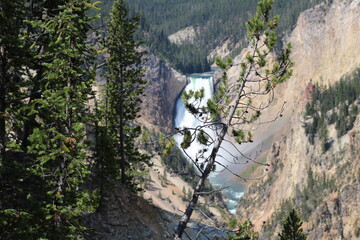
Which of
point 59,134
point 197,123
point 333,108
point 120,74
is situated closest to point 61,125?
point 59,134

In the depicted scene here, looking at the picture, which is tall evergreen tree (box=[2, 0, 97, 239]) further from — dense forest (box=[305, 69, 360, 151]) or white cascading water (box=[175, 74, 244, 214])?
white cascading water (box=[175, 74, 244, 214])

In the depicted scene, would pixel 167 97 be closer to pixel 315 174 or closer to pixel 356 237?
pixel 315 174

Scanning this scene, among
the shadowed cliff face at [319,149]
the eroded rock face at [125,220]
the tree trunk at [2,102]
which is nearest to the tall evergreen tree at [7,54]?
the tree trunk at [2,102]

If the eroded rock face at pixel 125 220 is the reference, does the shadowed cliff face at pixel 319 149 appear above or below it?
above

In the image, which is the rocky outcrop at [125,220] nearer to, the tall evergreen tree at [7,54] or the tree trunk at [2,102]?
the tree trunk at [2,102]

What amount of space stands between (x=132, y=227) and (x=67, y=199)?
9.70 metres

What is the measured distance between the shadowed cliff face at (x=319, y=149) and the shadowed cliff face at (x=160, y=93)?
115 ft

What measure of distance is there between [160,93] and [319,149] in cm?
5718

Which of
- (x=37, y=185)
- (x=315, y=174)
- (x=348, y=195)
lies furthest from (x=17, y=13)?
(x=315, y=174)

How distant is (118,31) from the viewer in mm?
26344

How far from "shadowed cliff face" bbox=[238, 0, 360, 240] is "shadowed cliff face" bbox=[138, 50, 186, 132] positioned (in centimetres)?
3506

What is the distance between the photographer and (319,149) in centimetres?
12006

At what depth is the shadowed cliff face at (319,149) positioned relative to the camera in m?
95.6

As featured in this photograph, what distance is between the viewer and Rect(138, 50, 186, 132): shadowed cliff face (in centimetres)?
13788
